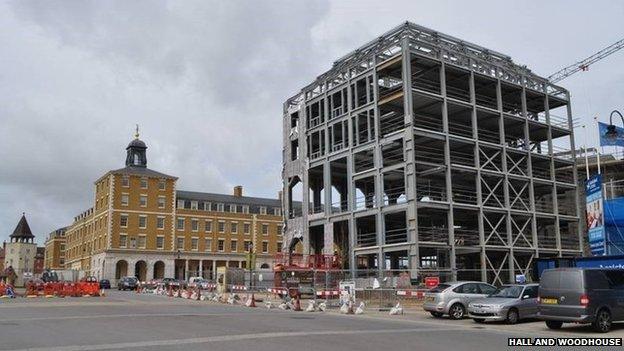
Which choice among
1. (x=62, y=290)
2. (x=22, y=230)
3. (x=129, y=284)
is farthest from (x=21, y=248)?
(x=62, y=290)

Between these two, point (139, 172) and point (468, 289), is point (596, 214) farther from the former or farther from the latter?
point (139, 172)

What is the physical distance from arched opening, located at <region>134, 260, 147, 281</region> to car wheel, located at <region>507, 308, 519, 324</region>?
7299 cm

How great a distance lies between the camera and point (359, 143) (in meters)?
43.2

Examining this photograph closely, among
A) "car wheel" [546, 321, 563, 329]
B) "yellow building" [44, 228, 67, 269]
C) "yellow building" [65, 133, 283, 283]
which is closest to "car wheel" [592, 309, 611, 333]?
"car wheel" [546, 321, 563, 329]

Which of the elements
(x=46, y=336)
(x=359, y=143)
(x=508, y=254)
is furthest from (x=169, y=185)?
(x=46, y=336)

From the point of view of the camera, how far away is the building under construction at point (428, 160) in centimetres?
3988

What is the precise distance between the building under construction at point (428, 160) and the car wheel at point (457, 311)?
13.5 metres

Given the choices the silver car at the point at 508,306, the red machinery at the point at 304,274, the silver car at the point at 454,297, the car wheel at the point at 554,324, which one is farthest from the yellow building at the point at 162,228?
the car wheel at the point at 554,324

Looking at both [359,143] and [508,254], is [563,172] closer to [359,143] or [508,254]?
[508,254]

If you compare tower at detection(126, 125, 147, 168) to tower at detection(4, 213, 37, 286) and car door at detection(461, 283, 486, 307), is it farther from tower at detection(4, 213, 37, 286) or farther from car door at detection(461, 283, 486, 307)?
car door at detection(461, 283, 486, 307)

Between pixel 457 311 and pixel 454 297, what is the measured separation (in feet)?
1.66

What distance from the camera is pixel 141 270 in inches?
3406

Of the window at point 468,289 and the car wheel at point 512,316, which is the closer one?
the car wheel at point 512,316

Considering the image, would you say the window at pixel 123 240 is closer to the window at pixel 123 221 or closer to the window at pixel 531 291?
the window at pixel 123 221
